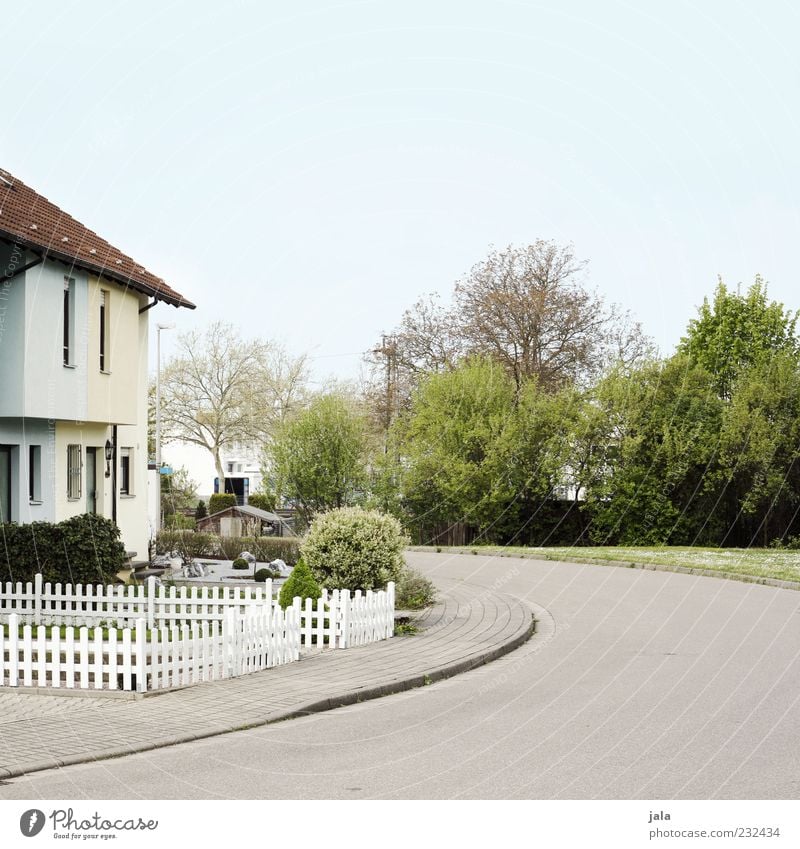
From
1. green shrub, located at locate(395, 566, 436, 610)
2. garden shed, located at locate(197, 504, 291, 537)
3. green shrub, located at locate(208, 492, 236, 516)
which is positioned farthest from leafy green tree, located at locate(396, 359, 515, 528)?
green shrub, located at locate(395, 566, 436, 610)

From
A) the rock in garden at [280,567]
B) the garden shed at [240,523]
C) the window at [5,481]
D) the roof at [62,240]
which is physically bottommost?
the rock in garden at [280,567]

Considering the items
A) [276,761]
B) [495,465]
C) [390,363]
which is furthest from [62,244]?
[390,363]

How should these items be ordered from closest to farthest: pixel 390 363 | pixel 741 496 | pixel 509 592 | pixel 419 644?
pixel 419 644 → pixel 509 592 → pixel 741 496 → pixel 390 363

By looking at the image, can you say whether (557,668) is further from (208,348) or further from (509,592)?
(208,348)

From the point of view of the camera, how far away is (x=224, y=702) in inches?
418

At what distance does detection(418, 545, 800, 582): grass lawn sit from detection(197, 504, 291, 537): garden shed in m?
7.80

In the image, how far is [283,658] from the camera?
43.0 feet

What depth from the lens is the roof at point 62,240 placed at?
781 inches

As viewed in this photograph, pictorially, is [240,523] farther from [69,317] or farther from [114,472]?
[69,317]

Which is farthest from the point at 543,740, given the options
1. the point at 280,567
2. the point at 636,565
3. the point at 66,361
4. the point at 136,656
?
the point at 636,565

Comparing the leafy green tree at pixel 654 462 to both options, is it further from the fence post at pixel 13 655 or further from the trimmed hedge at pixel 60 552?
the fence post at pixel 13 655

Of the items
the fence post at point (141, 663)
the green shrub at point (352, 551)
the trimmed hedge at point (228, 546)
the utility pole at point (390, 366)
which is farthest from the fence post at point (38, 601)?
the utility pole at point (390, 366)

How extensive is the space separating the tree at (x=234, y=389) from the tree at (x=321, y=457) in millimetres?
29715

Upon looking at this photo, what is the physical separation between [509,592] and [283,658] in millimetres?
10804
